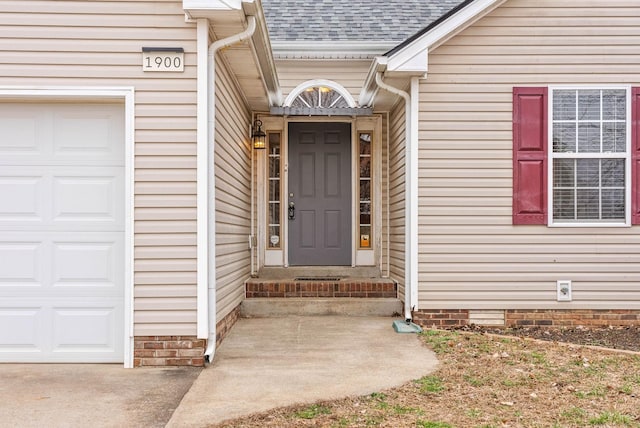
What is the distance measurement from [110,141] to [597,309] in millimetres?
5337

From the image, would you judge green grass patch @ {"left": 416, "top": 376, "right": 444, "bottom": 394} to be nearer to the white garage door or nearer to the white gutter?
the white gutter

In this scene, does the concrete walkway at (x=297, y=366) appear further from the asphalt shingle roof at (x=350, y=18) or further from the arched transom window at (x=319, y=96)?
the asphalt shingle roof at (x=350, y=18)

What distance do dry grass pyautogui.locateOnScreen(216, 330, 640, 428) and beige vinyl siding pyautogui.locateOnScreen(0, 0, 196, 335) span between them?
1.70m

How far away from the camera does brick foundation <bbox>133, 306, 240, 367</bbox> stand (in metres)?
4.75

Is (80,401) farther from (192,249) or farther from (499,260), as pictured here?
(499,260)

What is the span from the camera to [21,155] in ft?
16.0

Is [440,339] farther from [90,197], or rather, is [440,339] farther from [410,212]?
[90,197]

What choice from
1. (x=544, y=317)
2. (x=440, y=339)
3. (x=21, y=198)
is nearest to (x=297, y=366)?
(x=440, y=339)

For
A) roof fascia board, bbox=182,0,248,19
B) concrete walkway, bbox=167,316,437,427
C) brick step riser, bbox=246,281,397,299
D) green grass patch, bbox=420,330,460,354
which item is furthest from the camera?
brick step riser, bbox=246,281,397,299

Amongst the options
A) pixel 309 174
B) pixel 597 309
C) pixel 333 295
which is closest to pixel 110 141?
pixel 333 295

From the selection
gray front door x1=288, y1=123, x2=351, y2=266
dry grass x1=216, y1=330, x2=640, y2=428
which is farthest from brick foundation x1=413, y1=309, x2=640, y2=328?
gray front door x1=288, y1=123, x2=351, y2=266

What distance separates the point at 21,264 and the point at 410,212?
391 cm

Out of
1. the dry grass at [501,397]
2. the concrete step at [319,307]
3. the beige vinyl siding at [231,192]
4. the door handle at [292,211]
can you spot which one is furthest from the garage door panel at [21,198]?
the door handle at [292,211]

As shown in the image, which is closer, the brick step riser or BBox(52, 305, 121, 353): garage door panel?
BBox(52, 305, 121, 353): garage door panel
